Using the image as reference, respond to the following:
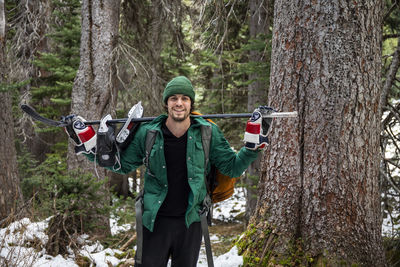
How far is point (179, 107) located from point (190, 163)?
511mm

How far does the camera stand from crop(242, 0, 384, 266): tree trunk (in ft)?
12.1

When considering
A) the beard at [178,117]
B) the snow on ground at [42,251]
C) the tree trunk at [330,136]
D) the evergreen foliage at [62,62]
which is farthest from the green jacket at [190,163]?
the evergreen foliage at [62,62]

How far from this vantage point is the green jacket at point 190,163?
317 centimetres

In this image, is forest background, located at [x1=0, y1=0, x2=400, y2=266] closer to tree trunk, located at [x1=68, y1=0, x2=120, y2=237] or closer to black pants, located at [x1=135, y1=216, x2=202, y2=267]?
tree trunk, located at [x1=68, y1=0, x2=120, y2=237]

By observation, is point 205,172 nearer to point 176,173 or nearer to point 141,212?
point 176,173

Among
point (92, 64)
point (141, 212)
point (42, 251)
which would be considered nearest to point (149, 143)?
point (141, 212)

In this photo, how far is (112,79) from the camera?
8.62m

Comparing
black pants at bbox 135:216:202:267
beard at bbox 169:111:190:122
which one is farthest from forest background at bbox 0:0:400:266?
beard at bbox 169:111:190:122

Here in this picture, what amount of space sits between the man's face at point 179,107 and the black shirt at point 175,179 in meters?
0.24

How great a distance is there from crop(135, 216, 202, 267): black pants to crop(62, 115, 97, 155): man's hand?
0.90 m

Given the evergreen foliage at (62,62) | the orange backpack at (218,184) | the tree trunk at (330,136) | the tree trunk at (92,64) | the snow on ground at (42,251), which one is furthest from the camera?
the evergreen foliage at (62,62)

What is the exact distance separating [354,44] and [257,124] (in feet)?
5.26

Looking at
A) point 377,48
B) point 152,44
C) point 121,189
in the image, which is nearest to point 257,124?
point 377,48

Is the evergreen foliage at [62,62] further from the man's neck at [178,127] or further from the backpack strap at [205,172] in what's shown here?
the backpack strap at [205,172]
